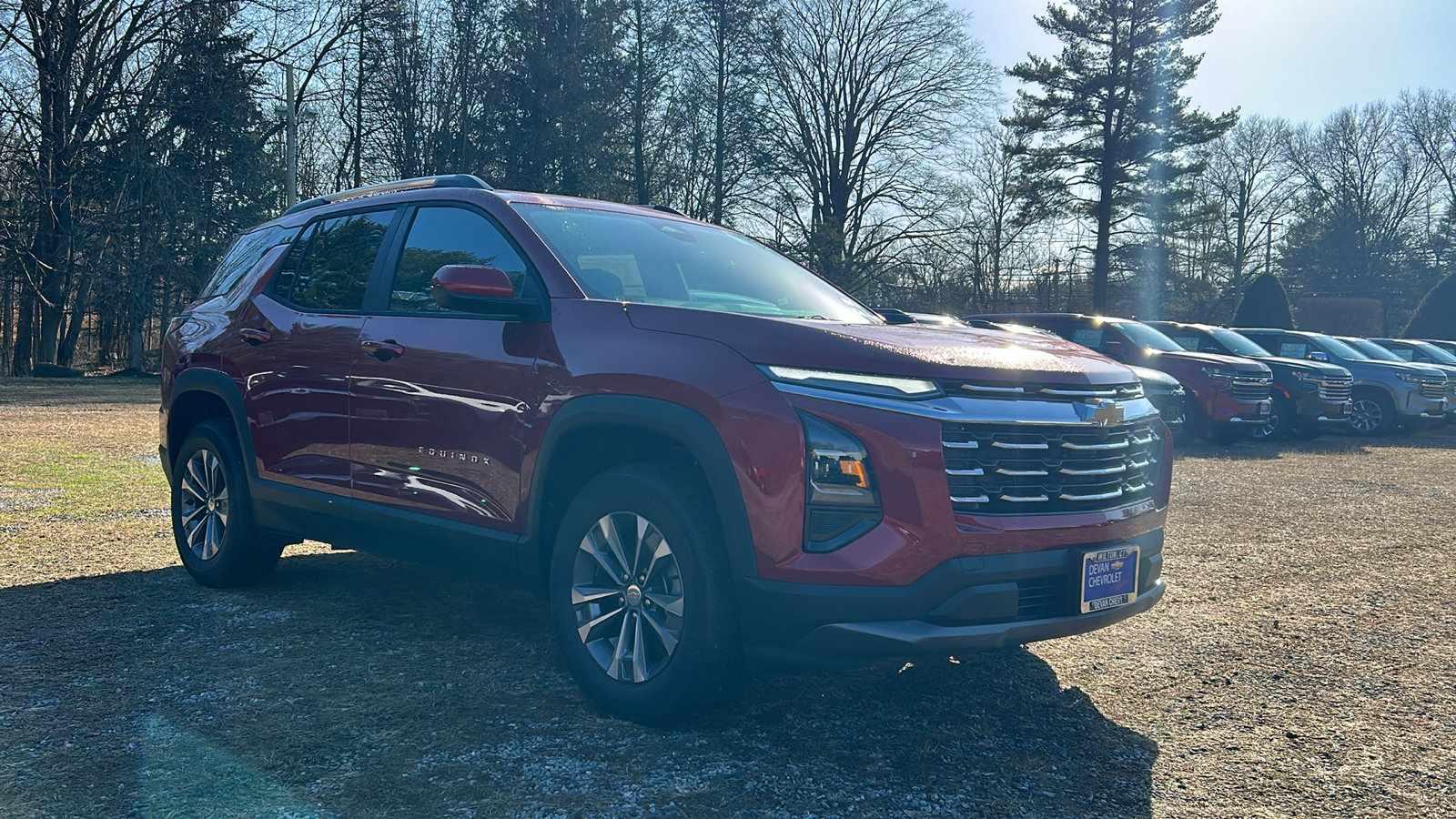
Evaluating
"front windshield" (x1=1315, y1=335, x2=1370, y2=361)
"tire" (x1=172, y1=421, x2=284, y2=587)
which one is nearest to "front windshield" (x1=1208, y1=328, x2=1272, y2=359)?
"front windshield" (x1=1315, y1=335, x2=1370, y2=361)

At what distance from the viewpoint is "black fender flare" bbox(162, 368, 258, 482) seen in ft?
17.0

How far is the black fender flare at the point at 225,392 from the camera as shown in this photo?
5180 mm

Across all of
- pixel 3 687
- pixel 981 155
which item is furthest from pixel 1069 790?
pixel 981 155

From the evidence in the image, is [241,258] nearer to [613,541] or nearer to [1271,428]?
[613,541]

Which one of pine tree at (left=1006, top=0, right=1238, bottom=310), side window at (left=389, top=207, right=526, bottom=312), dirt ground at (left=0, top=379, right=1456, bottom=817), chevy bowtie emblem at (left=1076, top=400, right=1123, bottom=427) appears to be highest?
pine tree at (left=1006, top=0, right=1238, bottom=310)

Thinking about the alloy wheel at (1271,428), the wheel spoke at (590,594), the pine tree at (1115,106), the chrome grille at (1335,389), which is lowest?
the alloy wheel at (1271,428)

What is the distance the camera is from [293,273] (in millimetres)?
5238

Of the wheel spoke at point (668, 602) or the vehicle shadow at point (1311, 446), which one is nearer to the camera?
the wheel spoke at point (668, 602)

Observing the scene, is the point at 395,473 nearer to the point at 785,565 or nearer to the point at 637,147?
the point at 785,565

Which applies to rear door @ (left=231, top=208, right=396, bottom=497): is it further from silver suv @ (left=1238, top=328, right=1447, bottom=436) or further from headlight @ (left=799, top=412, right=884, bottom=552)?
silver suv @ (left=1238, top=328, right=1447, bottom=436)

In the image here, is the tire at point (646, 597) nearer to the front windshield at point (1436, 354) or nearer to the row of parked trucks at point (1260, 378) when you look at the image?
the row of parked trucks at point (1260, 378)

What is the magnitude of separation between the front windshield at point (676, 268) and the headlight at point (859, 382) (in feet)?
2.59

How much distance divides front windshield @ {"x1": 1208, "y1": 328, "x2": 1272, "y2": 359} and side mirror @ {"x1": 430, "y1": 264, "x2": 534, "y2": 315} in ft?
49.8

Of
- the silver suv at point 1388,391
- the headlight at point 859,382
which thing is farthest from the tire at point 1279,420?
the headlight at point 859,382
